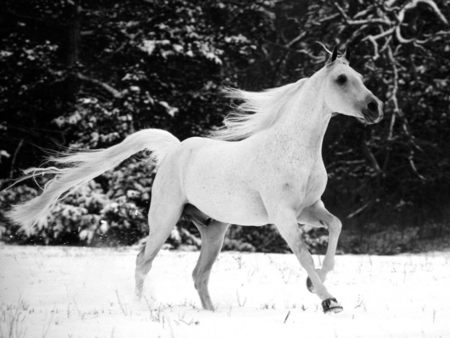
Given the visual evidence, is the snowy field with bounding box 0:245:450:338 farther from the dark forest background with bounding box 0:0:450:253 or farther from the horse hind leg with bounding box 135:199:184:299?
the dark forest background with bounding box 0:0:450:253

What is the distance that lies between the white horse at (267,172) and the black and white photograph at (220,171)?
19 mm

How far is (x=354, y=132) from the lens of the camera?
2141 centimetres

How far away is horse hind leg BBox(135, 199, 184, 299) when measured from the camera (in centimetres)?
660

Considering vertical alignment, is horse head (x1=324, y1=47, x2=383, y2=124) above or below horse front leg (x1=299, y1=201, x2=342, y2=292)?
above

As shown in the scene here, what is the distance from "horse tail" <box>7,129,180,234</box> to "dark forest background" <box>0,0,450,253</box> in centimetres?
799

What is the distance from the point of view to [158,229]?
664 centimetres

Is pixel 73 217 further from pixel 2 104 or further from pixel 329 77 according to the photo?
pixel 329 77

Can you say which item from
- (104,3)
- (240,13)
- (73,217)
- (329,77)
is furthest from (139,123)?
(329,77)

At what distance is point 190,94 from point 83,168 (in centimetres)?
1011

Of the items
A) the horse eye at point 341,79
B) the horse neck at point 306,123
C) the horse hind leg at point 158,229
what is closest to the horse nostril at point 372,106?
the horse eye at point 341,79

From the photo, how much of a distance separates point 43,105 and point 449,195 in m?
12.7

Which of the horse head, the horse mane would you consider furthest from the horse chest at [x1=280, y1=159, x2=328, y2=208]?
the horse mane

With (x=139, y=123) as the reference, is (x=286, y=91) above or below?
above

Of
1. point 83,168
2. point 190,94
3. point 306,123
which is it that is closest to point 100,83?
point 190,94
